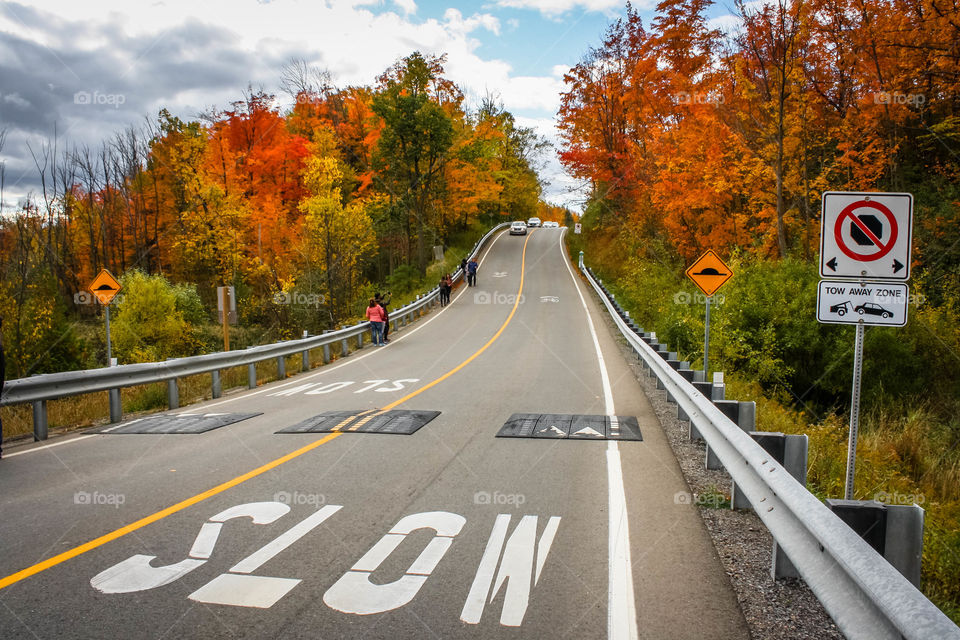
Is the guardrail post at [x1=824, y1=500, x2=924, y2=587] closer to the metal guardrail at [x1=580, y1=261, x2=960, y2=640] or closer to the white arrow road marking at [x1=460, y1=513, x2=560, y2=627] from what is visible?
the metal guardrail at [x1=580, y1=261, x2=960, y2=640]

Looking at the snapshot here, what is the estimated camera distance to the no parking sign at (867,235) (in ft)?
16.8

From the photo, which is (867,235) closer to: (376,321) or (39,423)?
(39,423)

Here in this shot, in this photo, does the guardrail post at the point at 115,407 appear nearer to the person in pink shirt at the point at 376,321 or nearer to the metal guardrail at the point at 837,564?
the metal guardrail at the point at 837,564

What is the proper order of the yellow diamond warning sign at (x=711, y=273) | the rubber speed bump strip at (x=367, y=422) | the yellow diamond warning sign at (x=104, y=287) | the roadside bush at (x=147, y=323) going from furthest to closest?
the roadside bush at (x=147, y=323)
the yellow diamond warning sign at (x=104, y=287)
the yellow diamond warning sign at (x=711, y=273)
the rubber speed bump strip at (x=367, y=422)

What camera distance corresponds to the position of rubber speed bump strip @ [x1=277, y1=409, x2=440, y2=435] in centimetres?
874

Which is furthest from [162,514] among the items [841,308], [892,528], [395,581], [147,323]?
[147,323]

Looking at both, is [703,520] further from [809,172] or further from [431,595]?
[809,172]

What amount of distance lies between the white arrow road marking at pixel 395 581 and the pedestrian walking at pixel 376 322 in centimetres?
1786

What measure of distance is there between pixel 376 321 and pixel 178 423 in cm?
1311

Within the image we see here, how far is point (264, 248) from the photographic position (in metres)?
45.4

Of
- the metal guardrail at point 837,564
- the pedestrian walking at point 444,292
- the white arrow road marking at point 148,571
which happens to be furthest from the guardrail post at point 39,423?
the pedestrian walking at point 444,292

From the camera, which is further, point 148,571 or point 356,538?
point 356,538

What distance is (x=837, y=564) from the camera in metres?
2.91

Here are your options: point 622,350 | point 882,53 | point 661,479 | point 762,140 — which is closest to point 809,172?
point 762,140
